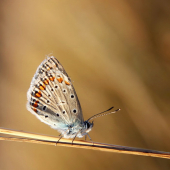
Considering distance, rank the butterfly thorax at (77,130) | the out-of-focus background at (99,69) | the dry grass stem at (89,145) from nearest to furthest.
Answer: the dry grass stem at (89,145)
the butterfly thorax at (77,130)
the out-of-focus background at (99,69)

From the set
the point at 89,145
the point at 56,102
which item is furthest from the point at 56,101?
the point at 89,145

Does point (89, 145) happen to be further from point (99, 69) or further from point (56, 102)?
→ point (99, 69)

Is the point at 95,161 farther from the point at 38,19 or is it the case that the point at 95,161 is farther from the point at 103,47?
the point at 38,19

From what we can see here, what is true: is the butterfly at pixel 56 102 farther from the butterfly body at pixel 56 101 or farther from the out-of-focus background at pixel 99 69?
the out-of-focus background at pixel 99 69

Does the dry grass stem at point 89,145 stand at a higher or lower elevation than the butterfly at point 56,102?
lower

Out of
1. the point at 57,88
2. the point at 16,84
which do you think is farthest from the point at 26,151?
the point at 57,88

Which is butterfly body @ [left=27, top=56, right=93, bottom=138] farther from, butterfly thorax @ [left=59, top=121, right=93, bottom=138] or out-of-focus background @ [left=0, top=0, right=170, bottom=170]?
out-of-focus background @ [left=0, top=0, right=170, bottom=170]

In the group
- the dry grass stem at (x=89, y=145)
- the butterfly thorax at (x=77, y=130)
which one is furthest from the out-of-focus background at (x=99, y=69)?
the dry grass stem at (x=89, y=145)
